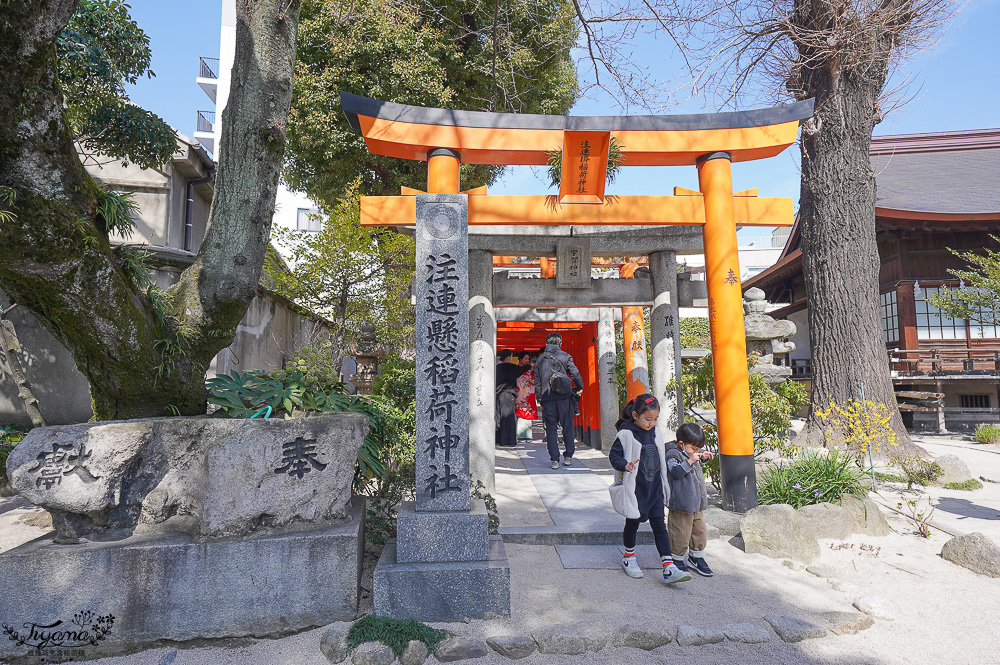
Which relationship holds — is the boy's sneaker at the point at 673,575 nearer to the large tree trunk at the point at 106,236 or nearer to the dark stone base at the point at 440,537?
the dark stone base at the point at 440,537

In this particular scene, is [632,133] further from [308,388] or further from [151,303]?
[151,303]

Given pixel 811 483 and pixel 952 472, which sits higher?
pixel 811 483

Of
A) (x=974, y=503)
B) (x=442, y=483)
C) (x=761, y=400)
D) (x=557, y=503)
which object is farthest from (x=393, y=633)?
(x=974, y=503)

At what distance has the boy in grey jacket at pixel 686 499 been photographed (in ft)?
13.4

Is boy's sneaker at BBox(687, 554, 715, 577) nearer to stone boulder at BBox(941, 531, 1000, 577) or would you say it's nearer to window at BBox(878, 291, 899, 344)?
stone boulder at BBox(941, 531, 1000, 577)

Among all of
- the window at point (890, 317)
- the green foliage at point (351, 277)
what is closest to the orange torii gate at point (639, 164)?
the green foliage at point (351, 277)

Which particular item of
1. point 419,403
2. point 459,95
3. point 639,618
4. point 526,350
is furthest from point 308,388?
point 526,350

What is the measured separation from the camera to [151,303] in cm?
394

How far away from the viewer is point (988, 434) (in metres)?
10.2

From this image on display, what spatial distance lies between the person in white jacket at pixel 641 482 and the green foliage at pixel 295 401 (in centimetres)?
196

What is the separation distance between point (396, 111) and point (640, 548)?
16.5 ft

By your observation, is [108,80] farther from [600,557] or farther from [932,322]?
[932,322]

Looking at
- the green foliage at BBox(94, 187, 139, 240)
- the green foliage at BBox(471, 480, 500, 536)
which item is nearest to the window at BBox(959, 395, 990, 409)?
the green foliage at BBox(471, 480, 500, 536)

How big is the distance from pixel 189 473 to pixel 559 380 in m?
5.89
